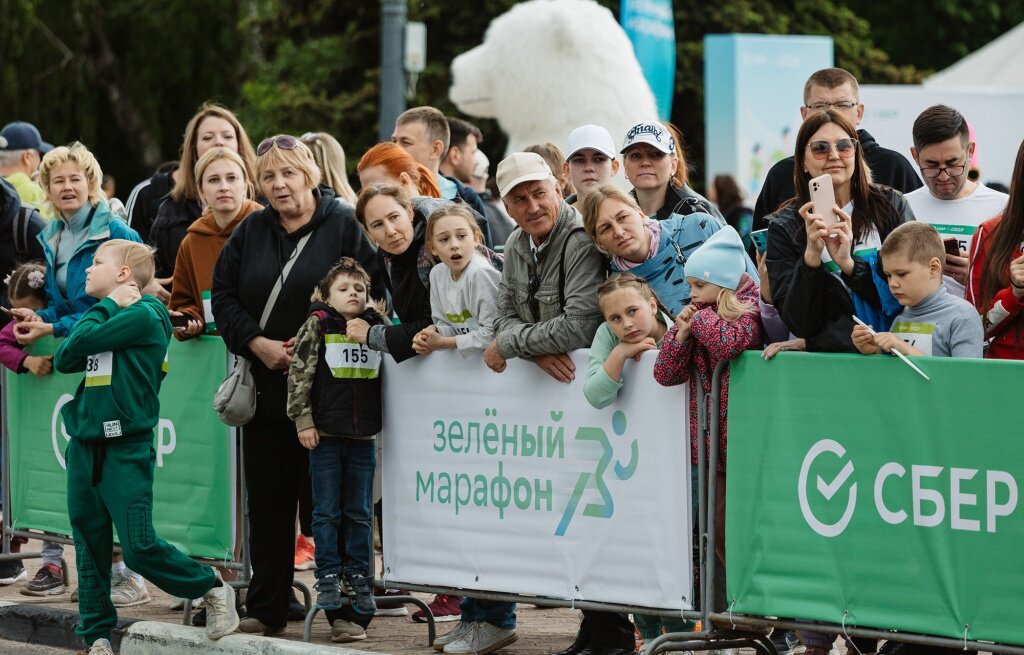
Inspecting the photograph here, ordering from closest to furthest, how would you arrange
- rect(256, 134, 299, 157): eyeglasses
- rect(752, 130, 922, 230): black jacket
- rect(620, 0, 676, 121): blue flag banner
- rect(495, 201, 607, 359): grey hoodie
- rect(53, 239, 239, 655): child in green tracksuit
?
rect(495, 201, 607, 359): grey hoodie, rect(53, 239, 239, 655): child in green tracksuit, rect(752, 130, 922, 230): black jacket, rect(256, 134, 299, 157): eyeglasses, rect(620, 0, 676, 121): blue flag banner

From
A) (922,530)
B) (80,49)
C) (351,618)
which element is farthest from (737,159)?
(80,49)

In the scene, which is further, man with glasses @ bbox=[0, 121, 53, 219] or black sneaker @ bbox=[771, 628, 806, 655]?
man with glasses @ bbox=[0, 121, 53, 219]

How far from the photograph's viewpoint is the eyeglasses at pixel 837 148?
19.2ft

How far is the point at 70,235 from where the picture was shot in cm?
831

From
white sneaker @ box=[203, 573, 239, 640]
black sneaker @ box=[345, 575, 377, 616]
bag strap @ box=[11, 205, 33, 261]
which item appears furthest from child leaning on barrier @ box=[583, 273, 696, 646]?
bag strap @ box=[11, 205, 33, 261]

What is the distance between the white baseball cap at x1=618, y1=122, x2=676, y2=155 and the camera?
6609 millimetres

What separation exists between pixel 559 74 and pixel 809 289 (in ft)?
18.3

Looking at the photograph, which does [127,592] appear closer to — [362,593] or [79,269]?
[79,269]

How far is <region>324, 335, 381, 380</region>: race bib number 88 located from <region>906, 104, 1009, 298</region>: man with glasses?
91.4 inches

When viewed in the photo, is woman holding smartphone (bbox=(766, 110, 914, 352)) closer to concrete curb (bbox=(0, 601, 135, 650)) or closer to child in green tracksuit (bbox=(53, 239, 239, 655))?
child in green tracksuit (bbox=(53, 239, 239, 655))

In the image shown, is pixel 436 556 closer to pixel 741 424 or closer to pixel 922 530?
pixel 741 424

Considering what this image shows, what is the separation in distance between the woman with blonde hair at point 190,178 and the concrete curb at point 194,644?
6.61 ft

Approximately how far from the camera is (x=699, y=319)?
18.9 ft

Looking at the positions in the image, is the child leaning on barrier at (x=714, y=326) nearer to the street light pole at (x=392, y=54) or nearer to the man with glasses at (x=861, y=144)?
the man with glasses at (x=861, y=144)
